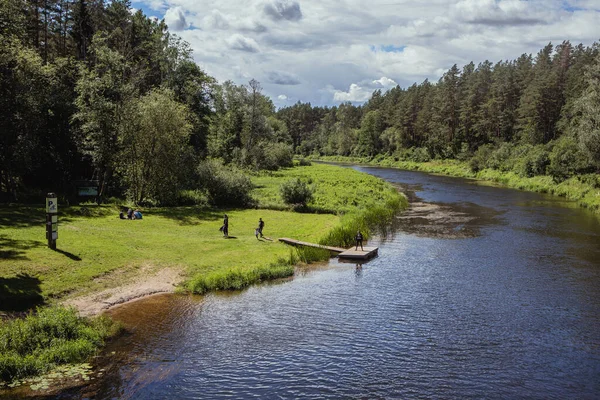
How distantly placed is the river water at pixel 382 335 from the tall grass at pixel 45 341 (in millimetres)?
1207

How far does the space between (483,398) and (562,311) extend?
11.9 meters

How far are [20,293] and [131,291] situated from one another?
5484 millimetres

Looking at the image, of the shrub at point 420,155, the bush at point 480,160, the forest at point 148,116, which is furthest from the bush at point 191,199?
the shrub at point 420,155

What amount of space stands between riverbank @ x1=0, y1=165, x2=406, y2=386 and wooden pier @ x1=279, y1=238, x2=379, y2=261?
1.24 meters

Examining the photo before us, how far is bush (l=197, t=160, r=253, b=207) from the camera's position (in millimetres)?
55125

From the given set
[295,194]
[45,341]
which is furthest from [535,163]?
[45,341]

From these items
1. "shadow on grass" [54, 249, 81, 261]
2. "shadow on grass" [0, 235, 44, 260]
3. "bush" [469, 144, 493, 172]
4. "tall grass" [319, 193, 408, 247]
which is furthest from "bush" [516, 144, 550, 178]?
"shadow on grass" [0, 235, 44, 260]

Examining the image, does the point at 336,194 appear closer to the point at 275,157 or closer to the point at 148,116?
the point at 148,116

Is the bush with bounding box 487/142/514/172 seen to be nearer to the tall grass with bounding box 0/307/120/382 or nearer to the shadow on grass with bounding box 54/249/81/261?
the shadow on grass with bounding box 54/249/81/261

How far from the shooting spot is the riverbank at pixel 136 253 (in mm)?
24203

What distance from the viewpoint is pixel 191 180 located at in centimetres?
5784

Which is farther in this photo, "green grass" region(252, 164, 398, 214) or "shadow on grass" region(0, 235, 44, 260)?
"green grass" region(252, 164, 398, 214)

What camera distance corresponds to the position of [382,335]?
2238 cm

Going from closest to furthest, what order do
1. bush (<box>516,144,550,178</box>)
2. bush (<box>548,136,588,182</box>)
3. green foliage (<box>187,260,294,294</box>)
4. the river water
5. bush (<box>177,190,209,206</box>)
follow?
the river water → green foliage (<box>187,260,294,294</box>) → bush (<box>177,190,209,206</box>) → bush (<box>548,136,588,182</box>) → bush (<box>516,144,550,178</box>)
